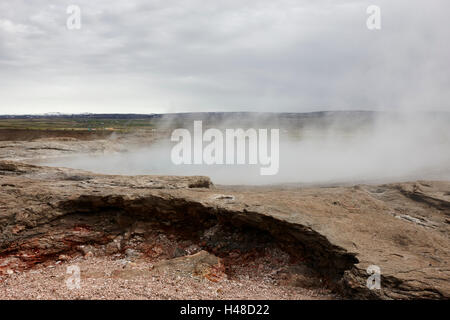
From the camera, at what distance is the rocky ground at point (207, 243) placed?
497 cm

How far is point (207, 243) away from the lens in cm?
649

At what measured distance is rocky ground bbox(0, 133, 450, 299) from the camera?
16.3ft

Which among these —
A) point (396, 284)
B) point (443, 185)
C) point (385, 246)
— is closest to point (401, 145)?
point (443, 185)

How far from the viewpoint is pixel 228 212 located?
6.32m

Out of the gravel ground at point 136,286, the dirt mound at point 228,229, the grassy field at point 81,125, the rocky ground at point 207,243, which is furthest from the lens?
the grassy field at point 81,125

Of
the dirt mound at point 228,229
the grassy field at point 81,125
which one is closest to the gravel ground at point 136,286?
the dirt mound at point 228,229

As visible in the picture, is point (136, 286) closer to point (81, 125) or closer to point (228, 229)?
point (228, 229)

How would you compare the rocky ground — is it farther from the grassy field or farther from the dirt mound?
the grassy field

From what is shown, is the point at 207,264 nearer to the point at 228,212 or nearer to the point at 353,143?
the point at 228,212

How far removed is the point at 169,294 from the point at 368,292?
8.49ft

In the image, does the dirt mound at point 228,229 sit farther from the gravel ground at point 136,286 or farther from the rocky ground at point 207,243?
the gravel ground at point 136,286

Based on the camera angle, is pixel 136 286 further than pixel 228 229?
No

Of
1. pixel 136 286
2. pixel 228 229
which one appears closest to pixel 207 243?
pixel 228 229

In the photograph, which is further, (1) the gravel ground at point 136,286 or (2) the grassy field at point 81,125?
(2) the grassy field at point 81,125
